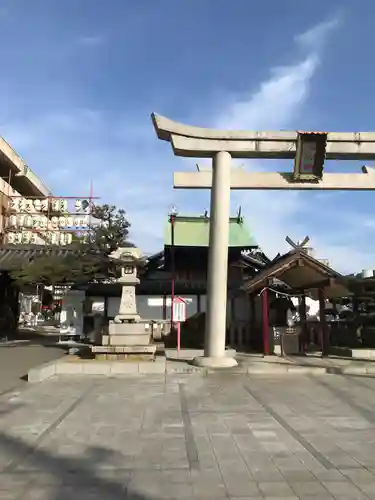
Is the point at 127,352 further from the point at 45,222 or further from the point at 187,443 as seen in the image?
Answer: the point at 45,222

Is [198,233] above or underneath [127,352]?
above

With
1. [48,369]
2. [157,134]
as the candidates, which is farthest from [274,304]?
[48,369]

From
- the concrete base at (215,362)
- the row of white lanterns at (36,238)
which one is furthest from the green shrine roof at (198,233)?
the concrete base at (215,362)

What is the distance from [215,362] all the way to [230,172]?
5.94m

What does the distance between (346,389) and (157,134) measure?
9106 millimetres

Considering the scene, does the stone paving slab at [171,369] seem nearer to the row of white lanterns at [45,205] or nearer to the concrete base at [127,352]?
the concrete base at [127,352]

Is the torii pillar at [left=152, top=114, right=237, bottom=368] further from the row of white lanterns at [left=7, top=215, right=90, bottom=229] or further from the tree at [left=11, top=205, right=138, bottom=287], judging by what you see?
the row of white lanterns at [left=7, top=215, right=90, bottom=229]

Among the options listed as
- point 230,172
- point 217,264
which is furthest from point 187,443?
point 230,172

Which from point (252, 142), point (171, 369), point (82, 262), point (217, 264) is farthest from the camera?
point (82, 262)

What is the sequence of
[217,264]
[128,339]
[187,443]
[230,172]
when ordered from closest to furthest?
[187,443] < [217,264] < [128,339] < [230,172]

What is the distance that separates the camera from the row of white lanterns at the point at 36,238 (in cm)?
3142

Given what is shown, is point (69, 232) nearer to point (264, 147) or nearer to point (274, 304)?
point (274, 304)

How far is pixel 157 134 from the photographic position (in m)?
14.1

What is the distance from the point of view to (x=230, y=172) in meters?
14.3
